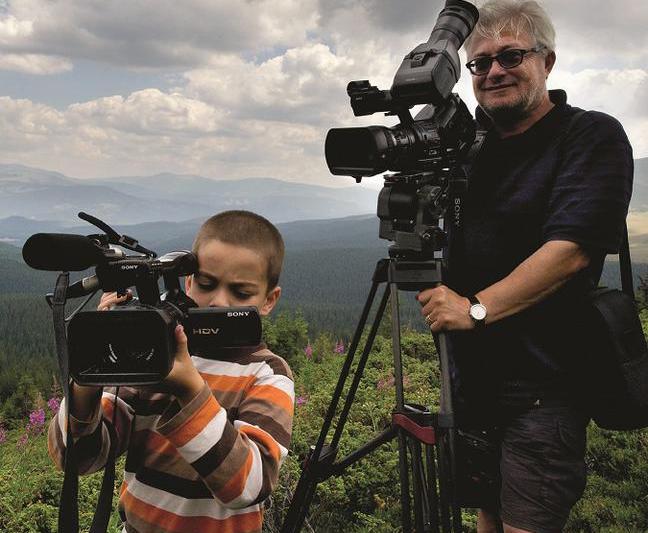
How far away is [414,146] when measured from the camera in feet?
6.78

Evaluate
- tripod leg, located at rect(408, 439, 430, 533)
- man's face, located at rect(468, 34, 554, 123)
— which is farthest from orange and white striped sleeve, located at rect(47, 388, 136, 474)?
man's face, located at rect(468, 34, 554, 123)

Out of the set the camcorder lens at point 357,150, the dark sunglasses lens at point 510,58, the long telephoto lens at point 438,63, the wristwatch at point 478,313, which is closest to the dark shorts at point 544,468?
the wristwatch at point 478,313

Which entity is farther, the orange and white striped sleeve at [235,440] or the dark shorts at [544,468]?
the dark shorts at [544,468]

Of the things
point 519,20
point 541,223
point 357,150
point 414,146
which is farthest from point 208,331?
point 519,20

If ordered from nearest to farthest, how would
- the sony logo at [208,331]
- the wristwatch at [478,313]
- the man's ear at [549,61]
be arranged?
the sony logo at [208,331], the wristwatch at [478,313], the man's ear at [549,61]

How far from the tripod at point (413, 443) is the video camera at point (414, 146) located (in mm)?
95

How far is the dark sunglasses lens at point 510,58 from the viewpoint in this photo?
2326mm

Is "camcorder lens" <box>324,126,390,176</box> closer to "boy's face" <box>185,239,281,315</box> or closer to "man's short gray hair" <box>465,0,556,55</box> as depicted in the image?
"boy's face" <box>185,239,281,315</box>

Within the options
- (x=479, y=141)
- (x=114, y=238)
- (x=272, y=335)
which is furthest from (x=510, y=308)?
(x=272, y=335)

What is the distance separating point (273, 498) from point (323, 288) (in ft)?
619

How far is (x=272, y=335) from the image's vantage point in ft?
45.1

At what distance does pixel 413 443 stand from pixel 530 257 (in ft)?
2.86

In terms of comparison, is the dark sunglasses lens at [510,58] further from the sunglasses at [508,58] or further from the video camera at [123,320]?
the video camera at [123,320]

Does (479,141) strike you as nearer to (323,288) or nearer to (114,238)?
(114,238)
